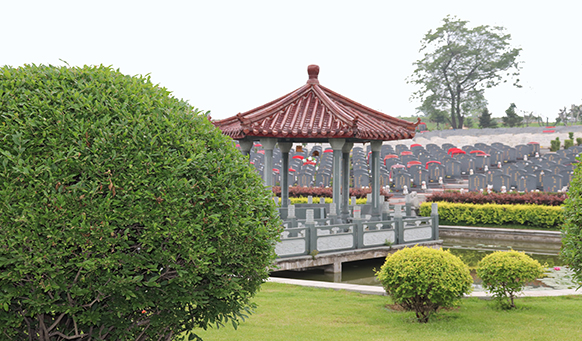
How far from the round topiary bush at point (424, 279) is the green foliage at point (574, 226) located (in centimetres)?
143

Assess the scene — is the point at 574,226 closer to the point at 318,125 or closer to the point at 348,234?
the point at 348,234

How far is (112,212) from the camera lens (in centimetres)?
351

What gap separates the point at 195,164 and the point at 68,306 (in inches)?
53.7

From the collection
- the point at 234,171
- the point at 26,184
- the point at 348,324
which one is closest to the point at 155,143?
the point at 234,171

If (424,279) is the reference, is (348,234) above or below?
above

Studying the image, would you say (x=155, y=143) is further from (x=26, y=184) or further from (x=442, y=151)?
(x=442, y=151)

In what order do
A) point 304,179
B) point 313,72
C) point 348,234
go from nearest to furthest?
point 348,234 < point 313,72 < point 304,179

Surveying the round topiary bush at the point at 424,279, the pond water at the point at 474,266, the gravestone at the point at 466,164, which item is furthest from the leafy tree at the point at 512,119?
the round topiary bush at the point at 424,279

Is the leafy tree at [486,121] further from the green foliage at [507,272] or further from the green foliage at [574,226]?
the green foliage at [574,226]

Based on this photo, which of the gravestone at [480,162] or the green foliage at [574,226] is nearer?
the green foliage at [574,226]

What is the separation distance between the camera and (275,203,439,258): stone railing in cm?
1076

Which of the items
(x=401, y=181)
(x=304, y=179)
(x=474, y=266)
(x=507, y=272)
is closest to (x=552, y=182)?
(x=401, y=181)

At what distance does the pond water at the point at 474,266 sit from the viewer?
1069cm

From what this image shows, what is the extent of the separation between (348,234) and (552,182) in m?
14.6
